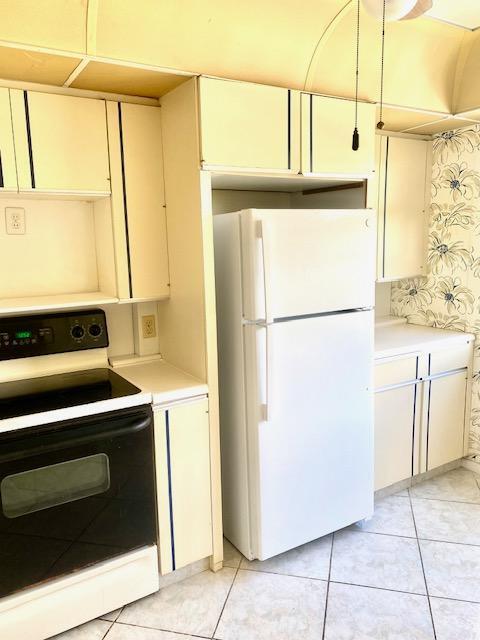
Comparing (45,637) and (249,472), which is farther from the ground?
(249,472)

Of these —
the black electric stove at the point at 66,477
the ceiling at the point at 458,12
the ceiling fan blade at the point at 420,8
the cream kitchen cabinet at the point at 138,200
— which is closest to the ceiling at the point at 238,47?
the ceiling at the point at 458,12

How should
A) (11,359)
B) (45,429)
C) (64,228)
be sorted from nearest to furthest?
(45,429) < (11,359) < (64,228)

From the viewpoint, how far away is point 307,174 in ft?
7.30

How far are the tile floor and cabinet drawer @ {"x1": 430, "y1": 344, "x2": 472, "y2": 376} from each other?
0.81 metres

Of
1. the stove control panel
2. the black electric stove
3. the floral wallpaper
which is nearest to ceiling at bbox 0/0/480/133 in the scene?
the floral wallpaper

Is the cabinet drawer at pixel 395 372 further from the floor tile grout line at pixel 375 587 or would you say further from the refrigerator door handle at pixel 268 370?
the floor tile grout line at pixel 375 587

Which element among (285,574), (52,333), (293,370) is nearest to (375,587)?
(285,574)

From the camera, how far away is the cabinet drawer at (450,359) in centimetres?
287

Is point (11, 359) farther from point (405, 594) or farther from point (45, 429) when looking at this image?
point (405, 594)

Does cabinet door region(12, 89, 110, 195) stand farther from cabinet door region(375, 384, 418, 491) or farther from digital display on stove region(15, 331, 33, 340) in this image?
cabinet door region(375, 384, 418, 491)

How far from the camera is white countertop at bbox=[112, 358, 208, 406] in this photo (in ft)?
6.72

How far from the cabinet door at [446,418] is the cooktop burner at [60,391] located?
178 centimetres


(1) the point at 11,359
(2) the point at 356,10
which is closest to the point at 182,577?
(1) the point at 11,359

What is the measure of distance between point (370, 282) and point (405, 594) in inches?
52.2
